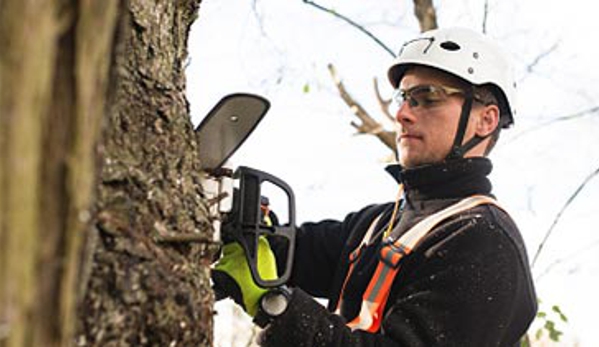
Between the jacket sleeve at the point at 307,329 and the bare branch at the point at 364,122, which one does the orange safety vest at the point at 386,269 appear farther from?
the bare branch at the point at 364,122

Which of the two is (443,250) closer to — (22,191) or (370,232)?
(370,232)

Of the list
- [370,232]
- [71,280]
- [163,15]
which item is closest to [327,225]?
[370,232]

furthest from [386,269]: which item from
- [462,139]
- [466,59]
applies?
[466,59]

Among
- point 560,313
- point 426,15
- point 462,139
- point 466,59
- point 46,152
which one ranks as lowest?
point 560,313

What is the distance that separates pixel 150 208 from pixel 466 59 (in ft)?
6.41

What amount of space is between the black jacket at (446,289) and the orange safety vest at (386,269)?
0.09 feet

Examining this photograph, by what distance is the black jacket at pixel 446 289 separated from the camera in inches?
79.8

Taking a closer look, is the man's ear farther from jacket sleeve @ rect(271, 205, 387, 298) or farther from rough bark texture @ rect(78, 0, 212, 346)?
rough bark texture @ rect(78, 0, 212, 346)

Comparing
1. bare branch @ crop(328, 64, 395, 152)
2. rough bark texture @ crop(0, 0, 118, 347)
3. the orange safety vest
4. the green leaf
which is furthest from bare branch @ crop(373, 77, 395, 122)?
rough bark texture @ crop(0, 0, 118, 347)

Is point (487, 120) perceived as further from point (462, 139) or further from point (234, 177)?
point (234, 177)

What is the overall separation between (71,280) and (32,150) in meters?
0.14

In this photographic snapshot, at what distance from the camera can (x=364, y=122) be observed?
660cm

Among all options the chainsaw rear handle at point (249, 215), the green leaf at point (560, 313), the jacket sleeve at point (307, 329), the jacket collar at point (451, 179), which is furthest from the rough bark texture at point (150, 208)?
the green leaf at point (560, 313)

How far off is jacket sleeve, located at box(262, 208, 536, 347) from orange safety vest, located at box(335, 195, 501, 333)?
0.03m
